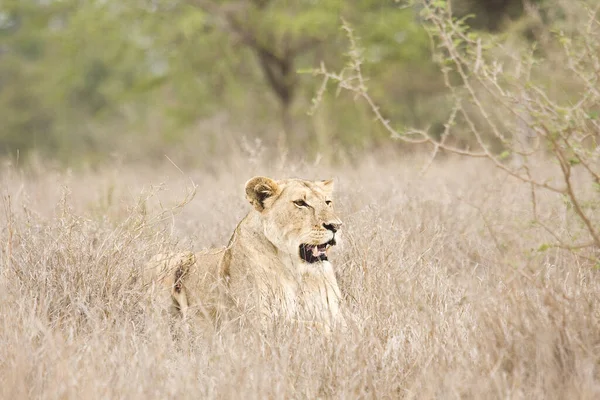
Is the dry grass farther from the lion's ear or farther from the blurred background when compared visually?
the blurred background

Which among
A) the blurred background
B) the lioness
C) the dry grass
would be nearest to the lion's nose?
the lioness

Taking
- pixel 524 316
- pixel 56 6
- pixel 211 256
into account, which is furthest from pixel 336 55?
pixel 524 316

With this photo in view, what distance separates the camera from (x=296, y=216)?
430cm

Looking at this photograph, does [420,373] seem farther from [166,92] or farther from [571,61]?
[166,92]

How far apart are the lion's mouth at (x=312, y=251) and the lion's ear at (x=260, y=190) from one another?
350 mm

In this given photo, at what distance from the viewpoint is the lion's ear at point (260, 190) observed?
4406mm

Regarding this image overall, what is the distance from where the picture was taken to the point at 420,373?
3.32m

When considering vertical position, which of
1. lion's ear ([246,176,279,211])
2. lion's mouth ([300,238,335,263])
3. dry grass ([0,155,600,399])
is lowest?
dry grass ([0,155,600,399])

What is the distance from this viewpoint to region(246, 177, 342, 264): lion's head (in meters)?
4.23

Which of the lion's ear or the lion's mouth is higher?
the lion's ear

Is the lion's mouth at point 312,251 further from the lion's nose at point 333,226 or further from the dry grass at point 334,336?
the dry grass at point 334,336

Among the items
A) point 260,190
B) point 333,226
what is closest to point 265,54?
point 260,190

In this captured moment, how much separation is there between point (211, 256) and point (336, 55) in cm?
1232

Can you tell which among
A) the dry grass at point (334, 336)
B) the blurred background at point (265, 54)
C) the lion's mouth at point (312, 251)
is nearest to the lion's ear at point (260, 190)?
the lion's mouth at point (312, 251)
